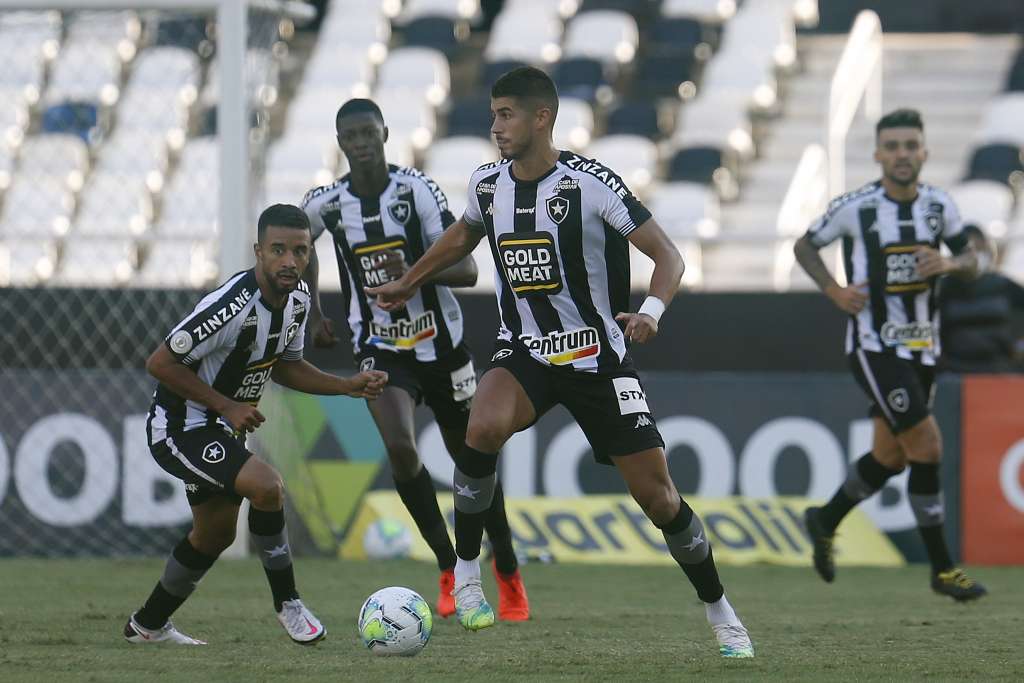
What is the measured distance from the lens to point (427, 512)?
8.20 metres

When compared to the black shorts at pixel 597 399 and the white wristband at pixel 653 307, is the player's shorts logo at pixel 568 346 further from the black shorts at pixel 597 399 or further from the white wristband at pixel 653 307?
the white wristband at pixel 653 307

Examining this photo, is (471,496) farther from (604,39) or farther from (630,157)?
(604,39)

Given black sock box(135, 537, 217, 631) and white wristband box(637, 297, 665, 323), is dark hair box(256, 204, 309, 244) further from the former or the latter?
white wristband box(637, 297, 665, 323)

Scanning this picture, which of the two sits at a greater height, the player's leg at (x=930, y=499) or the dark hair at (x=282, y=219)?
the dark hair at (x=282, y=219)

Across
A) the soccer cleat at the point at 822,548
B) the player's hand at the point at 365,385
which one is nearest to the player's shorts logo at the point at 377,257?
the player's hand at the point at 365,385

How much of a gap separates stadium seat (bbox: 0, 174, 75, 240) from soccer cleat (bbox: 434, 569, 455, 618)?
10.2 m

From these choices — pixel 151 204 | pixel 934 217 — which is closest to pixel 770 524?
pixel 934 217

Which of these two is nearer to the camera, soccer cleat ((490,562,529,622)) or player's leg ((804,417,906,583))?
soccer cleat ((490,562,529,622))

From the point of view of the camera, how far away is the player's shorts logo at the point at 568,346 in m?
6.70

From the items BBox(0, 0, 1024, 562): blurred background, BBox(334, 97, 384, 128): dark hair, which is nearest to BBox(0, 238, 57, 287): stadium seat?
BBox(0, 0, 1024, 562): blurred background

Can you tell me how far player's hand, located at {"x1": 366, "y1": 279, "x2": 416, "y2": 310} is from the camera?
23.3ft

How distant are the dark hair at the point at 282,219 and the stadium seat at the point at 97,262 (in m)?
8.61

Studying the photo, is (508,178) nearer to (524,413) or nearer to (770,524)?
(524,413)

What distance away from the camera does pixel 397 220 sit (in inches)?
326
